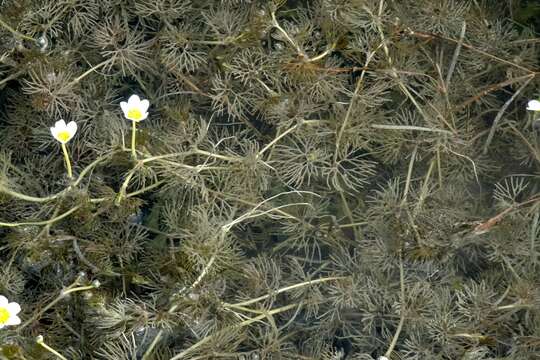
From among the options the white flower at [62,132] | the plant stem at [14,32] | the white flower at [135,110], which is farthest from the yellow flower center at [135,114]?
the plant stem at [14,32]

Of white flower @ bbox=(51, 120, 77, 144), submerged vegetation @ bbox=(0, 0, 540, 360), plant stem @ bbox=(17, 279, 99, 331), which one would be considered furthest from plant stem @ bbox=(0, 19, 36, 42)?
plant stem @ bbox=(17, 279, 99, 331)

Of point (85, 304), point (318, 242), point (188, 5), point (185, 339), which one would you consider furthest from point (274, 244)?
point (188, 5)

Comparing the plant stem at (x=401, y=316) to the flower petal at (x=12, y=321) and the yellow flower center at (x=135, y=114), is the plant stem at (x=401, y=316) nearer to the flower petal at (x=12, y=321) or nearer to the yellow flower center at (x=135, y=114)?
the yellow flower center at (x=135, y=114)

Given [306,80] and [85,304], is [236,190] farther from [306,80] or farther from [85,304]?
[85,304]

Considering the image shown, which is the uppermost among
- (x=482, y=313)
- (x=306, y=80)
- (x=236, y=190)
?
(x=306, y=80)

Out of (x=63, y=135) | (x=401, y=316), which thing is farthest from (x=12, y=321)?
(x=401, y=316)

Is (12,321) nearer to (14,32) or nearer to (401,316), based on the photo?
(14,32)

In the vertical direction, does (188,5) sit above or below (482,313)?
above
